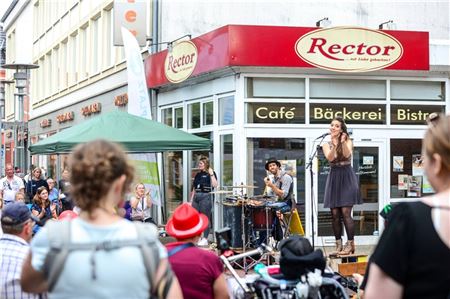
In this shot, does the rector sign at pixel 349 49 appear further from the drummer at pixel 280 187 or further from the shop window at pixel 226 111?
the drummer at pixel 280 187

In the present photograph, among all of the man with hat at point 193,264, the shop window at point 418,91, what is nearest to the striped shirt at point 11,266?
the man with hat at point 193,264

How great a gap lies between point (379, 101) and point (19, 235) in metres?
11.6

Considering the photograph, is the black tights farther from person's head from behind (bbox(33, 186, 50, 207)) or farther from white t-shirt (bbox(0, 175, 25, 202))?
white t-shirt (bbox(0, 175, 25, 202))

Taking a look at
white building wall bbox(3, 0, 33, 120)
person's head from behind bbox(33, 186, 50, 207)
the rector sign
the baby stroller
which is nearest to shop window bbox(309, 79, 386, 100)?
the rector sign

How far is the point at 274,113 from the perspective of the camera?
14820mm

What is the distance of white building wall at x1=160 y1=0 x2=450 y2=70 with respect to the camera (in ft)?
57.6

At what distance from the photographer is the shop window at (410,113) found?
1531cm

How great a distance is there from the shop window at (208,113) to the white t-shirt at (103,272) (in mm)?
13323

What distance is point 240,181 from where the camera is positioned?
578 inches

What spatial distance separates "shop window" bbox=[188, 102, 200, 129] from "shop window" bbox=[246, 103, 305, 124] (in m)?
2.33

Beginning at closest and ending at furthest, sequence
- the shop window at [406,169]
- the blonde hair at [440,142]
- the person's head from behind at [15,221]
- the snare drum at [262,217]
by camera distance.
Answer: the blonde hair at [440,142]
the person's head from behind at [15,221]
the snare drum at [262,217]
the shop window at [406,169]

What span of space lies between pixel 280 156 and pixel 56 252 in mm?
12271

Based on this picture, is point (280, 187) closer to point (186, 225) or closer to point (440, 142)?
point (186, 225)

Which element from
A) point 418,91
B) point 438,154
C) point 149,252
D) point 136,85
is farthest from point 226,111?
point 149,252
